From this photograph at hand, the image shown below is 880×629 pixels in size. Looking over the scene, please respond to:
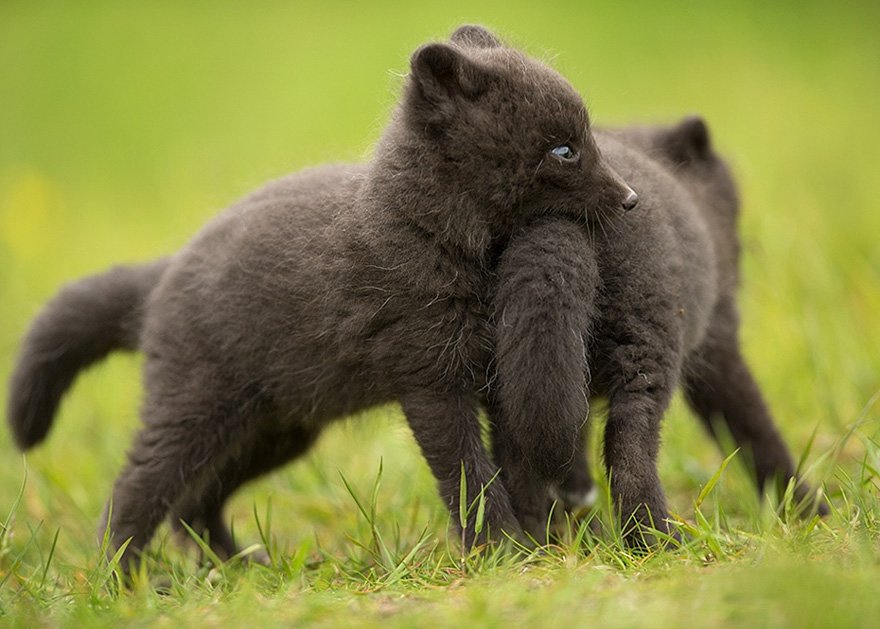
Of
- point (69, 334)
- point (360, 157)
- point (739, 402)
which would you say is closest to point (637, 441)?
point (739, 402)

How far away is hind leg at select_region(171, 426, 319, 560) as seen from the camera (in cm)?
514

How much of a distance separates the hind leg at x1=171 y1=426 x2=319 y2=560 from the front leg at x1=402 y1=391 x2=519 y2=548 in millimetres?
1286

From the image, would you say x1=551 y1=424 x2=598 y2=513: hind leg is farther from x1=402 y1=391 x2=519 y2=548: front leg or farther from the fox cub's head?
the fox cub's head

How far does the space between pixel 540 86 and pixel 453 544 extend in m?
1.69

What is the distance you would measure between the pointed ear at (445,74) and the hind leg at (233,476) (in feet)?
6.07

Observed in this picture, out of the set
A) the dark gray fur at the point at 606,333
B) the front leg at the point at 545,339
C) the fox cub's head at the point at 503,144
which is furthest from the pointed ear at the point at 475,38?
the front leg at the point at 545,339

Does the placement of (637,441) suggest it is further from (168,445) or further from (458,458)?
(168,445)

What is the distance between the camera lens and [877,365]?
19.3 feet

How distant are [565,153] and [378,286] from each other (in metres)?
0.81

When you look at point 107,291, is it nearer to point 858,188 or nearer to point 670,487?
point 670,487

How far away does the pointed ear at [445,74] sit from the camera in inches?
152

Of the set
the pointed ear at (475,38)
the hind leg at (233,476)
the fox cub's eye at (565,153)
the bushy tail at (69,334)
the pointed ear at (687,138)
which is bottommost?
the hind leg at (233,476)

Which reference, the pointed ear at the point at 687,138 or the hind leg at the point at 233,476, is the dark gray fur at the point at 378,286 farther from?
the pointed ear at the point at 687,138

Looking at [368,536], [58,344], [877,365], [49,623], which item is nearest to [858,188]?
[877,365]
